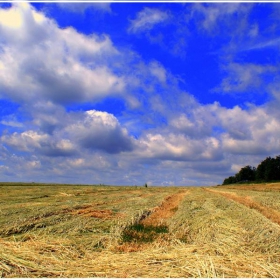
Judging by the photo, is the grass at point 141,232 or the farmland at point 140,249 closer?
the farmland at point 140,249

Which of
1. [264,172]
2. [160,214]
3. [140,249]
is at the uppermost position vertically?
[264,172]

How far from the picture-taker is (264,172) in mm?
133125

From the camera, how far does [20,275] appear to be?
7.91 m

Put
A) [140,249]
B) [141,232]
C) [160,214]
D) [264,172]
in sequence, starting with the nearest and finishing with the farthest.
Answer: [140,249]
[141,232]
[160,214]
[264,172]

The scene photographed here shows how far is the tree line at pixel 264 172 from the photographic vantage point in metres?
126

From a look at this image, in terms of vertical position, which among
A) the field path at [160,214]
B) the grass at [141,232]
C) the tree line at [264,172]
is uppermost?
the tree line at [264,172]

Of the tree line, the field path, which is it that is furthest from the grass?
the tree line

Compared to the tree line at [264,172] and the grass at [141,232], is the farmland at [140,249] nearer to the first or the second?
the grass at [141,232]

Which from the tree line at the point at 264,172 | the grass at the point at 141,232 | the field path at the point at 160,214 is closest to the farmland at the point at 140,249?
the grass at the point at 141,232

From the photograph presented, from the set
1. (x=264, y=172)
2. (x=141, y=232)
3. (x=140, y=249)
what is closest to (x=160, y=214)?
(x=141, y=232)

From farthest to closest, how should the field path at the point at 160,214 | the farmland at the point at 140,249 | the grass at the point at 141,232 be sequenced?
1. the field path at the point at 160,214
2. the grass at the point at 141,232
3. the farmland at the point at 140,249

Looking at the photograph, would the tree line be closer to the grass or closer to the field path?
the field path

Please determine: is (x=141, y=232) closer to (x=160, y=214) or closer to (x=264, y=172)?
(x=160, y=214)

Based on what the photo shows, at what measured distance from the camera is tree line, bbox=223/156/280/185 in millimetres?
125562
